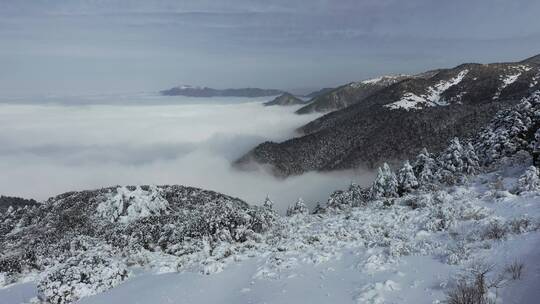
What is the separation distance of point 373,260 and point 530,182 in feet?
33.3

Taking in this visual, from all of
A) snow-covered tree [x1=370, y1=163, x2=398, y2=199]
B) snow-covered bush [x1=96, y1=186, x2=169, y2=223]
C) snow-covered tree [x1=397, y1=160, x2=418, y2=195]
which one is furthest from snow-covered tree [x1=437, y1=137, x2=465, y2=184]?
snow-covered bush [x1=96, y1=186, x2=169, y2=223]

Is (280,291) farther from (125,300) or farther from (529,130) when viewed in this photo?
(529,130)

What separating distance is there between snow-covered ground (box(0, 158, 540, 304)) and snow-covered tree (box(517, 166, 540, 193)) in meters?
0.46

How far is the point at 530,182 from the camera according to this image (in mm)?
18312

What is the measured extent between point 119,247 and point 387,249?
48.0 ft

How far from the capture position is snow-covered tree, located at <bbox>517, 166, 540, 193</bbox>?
18003mm

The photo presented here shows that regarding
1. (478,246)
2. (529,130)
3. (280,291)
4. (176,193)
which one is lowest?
(176,193)

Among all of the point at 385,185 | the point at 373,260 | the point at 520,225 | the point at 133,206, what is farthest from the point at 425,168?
the point at 373,260

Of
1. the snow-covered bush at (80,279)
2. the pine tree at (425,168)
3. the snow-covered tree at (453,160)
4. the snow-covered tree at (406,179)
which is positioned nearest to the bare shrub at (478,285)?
the snow-covered bush at (80,279)

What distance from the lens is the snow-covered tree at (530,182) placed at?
18.0 meters

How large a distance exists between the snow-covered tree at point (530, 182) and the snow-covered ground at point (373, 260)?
1.50 feet

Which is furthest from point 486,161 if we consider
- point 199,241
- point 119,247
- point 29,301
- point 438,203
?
point 29,301

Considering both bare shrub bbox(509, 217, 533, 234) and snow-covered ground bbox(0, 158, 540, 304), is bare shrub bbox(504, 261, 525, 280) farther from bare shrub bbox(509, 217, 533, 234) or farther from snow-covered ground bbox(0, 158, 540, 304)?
bare shrub bbox(509, 217, 533, 234)

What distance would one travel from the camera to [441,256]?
12.5m
